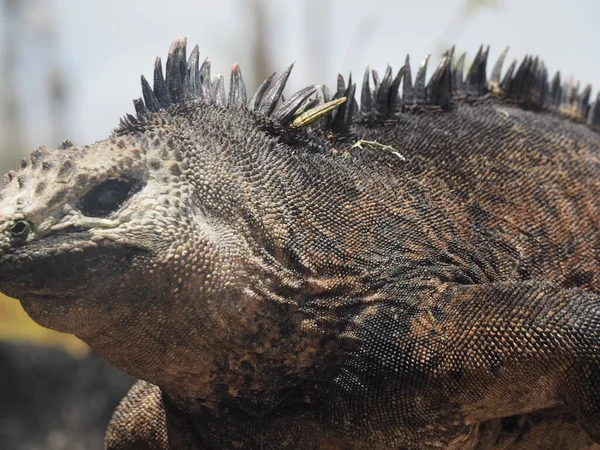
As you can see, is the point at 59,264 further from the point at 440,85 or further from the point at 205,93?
the point at 440,85

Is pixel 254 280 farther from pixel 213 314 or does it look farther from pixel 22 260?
pixel 22 260

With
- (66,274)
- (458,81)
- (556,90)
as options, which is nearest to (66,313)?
(66,274)

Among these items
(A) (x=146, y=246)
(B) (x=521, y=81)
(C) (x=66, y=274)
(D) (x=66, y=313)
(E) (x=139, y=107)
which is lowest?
(D) (x=66, y=313)

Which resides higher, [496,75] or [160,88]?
[496,75]

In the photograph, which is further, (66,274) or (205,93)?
(205,93)

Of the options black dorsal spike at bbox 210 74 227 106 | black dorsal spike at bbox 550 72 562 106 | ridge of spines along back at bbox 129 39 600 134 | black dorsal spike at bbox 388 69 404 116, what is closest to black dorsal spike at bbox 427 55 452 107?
ridge of spines along back at bbox 129 39 600 134

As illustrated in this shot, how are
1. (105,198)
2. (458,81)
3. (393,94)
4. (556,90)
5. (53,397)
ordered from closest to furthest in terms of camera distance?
(105,198), (393,94), (458,81), (556,90), (53,397)

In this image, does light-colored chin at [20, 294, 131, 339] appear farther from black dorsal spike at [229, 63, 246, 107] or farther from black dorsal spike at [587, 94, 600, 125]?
black dorsal spike at [587, 94, 600, 125]

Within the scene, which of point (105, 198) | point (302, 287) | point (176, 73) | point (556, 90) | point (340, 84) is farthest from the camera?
point (556, 90)
